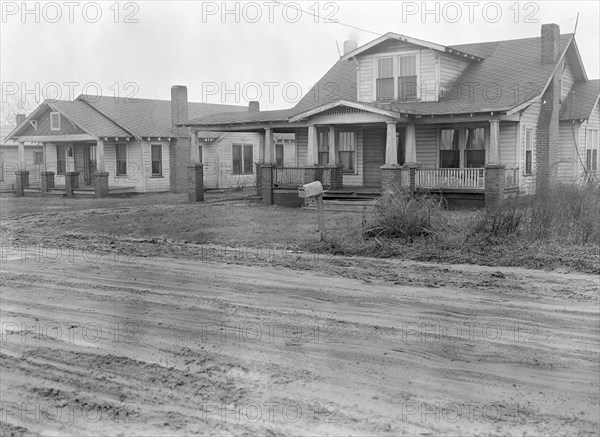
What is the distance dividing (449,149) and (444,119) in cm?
268

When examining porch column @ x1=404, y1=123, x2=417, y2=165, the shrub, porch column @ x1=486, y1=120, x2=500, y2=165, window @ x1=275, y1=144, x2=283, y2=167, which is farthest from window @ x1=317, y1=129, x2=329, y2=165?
window @ x1=275, y1=144, x2=283, y2=167

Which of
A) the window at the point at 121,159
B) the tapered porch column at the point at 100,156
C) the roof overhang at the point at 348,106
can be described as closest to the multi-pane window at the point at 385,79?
the roof overhang at the point at 348,106

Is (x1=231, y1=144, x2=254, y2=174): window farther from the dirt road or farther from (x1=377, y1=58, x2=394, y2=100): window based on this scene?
the dirt road

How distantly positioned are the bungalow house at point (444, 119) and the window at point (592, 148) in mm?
81

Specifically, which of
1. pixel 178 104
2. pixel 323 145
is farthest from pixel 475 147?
pixel 178 104

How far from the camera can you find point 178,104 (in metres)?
34.6

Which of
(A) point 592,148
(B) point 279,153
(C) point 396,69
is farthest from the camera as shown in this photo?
(B) point 279,153

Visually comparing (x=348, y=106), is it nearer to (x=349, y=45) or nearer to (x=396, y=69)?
(x=396, y=69)

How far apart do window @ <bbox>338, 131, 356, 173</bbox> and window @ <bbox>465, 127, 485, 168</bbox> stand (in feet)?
14.6

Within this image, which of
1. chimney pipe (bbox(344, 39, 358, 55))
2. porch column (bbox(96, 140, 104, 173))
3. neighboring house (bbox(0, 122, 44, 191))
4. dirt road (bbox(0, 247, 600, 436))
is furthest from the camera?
neighboring house (bbox(0, 122, 44, 191))

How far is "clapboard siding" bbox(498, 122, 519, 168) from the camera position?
23109mm

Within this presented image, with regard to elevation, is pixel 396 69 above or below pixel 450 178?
above

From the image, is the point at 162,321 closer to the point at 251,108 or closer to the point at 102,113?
the point at 102,113

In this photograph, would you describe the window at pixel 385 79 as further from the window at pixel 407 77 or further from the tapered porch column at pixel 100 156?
the tapered porch column at pixel 100 156
